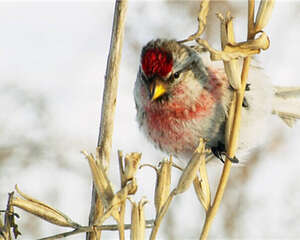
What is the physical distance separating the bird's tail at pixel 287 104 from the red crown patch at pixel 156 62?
43.7 inches

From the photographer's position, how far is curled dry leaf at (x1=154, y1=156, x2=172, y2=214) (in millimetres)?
1302

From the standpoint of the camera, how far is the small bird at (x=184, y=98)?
2.47m

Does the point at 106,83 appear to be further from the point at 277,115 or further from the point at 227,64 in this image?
the point at 277,115

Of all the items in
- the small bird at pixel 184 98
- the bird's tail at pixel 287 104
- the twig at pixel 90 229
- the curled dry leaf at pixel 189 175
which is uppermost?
the bird's tail at pixel 287 104

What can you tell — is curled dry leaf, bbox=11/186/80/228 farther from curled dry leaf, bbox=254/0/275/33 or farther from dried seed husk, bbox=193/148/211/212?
curled dry leaf, bbox=254/0/275/33

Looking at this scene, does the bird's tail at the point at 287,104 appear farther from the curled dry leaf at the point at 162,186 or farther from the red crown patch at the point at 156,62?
the curled dry leaf at the point at 162,186

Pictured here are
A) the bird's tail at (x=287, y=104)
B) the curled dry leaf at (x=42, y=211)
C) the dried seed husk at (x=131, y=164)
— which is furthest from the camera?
the bird's tail at (x=287, y=104)

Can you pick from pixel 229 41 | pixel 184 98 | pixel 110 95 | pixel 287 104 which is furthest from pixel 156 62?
pixel 287 104

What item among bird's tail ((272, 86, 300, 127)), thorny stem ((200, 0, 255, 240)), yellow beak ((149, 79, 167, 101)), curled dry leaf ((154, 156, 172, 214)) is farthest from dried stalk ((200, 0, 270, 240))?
bird's tail ((272, 86, 300, 127))

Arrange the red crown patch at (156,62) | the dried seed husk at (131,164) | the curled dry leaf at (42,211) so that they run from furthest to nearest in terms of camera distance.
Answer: the red crown patch at (156,62) → the curled dry leaf at (42,211) → the dried seed husk at (131,164)

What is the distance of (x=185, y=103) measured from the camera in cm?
253

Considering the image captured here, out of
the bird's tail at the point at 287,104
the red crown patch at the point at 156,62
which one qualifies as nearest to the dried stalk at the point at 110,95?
the red crown patch at the point at 156,62

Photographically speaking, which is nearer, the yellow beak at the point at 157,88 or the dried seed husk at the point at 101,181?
the dried seed husk at the point at 101,181

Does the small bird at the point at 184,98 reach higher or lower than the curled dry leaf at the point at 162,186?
higher
